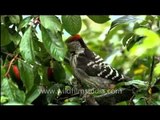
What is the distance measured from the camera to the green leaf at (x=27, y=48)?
4.31 feet

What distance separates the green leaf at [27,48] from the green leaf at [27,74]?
3 centimetres

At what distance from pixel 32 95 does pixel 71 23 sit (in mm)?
269

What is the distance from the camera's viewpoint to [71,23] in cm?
147

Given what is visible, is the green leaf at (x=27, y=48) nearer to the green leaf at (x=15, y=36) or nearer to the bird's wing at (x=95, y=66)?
the green leaf at (x=15, y=36)

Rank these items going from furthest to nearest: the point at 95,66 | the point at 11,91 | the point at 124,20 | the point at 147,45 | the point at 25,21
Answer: the point at 95,66, the point at 124,20, the point at 25,21, the point at 11,91, the point at 147,45

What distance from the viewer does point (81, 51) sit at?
182 centimetres

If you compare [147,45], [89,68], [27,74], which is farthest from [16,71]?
[147,45]

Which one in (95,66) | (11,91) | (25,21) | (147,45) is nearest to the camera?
(147,45)

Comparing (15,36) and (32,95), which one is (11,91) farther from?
(15,36)

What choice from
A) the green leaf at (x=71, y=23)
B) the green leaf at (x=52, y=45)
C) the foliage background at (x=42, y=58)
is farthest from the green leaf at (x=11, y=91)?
the green leaf at (x=71, y=23)
